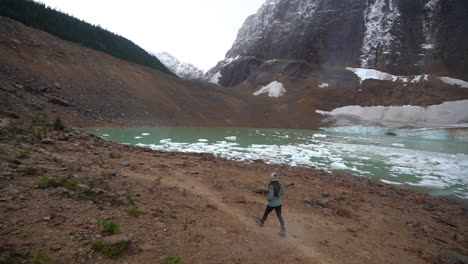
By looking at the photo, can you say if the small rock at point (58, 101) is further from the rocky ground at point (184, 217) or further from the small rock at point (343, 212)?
the small rock at point (343, 212)

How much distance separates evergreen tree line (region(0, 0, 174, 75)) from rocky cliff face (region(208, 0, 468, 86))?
159 ft

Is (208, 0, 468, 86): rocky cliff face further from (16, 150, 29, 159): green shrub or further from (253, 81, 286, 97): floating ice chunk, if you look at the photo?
(16, 150, 29, 159): green shrub

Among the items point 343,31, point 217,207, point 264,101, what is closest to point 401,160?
point 217,207

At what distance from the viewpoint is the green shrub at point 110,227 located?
4.00 meters

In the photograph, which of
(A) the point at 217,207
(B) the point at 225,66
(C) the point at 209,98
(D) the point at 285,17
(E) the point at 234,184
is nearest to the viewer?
(A) the point at 217,207

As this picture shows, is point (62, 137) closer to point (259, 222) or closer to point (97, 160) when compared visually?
point (97, 160)

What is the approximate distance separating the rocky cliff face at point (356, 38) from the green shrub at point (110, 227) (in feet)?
259

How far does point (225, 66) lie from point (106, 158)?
99.8 metres

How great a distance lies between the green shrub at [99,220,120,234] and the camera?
4.00 meters

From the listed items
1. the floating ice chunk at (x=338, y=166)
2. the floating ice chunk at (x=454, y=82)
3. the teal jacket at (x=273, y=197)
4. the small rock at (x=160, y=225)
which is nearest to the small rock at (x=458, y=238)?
the teal jacket at (x=273, y=197)

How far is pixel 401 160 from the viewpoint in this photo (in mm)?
17531

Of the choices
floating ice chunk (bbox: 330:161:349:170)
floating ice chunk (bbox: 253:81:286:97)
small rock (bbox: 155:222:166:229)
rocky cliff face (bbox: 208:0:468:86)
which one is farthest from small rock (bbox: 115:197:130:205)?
rocky cliff face (bbox: 208:0:468:86)

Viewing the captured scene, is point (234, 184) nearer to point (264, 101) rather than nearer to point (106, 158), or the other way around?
point (106, 158)

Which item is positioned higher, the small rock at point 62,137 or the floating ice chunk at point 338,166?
the small rock at point 62,137
